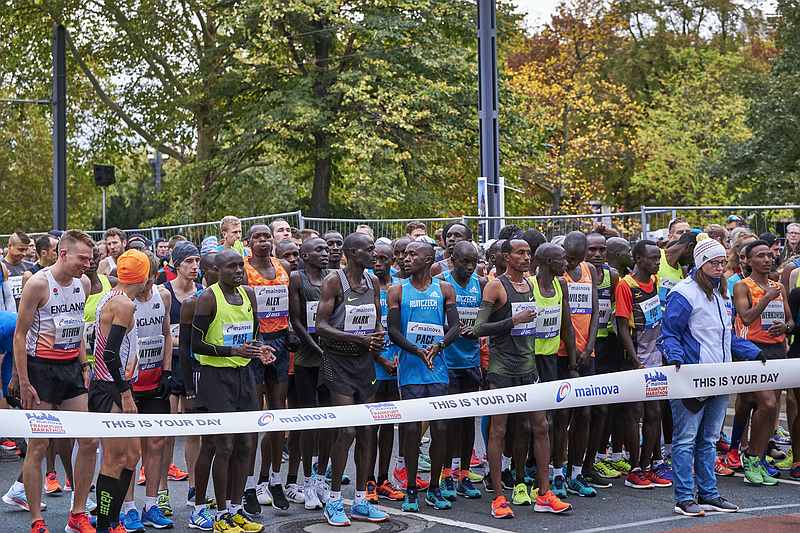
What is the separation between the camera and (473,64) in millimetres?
33500

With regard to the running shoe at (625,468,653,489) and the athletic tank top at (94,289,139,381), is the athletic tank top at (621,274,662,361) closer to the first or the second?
the running shoe at (625,468,653,489)

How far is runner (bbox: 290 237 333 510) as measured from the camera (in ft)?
33.2

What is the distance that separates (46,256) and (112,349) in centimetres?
367

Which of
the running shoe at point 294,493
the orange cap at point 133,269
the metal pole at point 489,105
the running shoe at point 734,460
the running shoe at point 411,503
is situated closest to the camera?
the orange cap at point 133,269

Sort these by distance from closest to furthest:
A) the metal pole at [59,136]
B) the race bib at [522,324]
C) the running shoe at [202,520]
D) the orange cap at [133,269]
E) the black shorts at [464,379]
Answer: the orange cap at [133,269] < the running shoe at [202,520] < the race bib at [522,324] < the black shorts at [464,379] < the metal pole at [59,136]

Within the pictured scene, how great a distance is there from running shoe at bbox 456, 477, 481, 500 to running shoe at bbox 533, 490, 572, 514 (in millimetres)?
842

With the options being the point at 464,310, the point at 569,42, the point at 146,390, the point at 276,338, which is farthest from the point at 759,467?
the point at 569,42

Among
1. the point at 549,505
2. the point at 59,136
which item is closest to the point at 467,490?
the point at 549,505

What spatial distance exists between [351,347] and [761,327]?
3790mm

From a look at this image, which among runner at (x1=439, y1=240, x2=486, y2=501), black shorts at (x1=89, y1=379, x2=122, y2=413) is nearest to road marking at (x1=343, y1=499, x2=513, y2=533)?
runner at (x1=439, y1=240, x2=486, y2=501)

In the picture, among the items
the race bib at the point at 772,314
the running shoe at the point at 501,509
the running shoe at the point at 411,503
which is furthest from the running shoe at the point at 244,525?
the race bib at the point at 772,314

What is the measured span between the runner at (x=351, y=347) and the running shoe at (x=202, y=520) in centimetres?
86

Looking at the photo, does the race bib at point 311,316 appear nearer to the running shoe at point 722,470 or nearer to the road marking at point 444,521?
the road marking at point 444,521

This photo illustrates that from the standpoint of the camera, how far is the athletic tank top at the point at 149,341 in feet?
30.3
